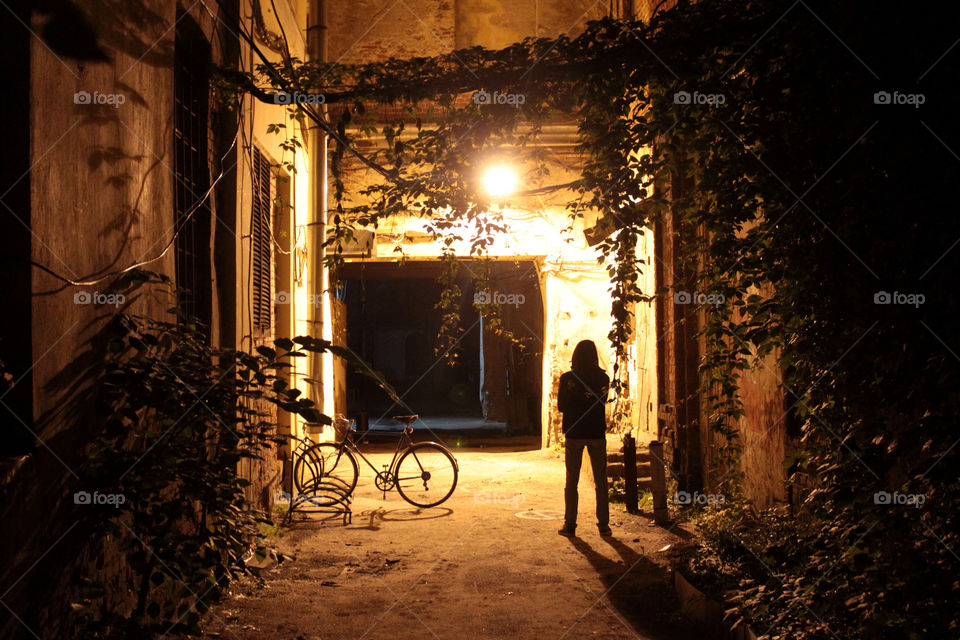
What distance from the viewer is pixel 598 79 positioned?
179 inches

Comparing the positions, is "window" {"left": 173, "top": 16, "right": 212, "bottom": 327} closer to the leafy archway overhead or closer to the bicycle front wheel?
the leafy archway overhead

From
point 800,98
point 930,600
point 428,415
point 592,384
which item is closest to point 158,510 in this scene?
point 930,600

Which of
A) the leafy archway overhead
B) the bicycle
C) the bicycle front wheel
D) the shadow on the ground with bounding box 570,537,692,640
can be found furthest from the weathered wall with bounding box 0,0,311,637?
the bicycle front wheel

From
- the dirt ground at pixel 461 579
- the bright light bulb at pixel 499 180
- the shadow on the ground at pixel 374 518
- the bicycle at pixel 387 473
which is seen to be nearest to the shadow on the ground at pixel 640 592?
the dirt ground at pixel 461 579

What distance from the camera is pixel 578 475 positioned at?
7359mm

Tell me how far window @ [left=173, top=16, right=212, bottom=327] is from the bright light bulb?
2150 mm

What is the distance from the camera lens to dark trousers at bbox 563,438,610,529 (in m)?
7.30

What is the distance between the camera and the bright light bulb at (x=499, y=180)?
5393 millimetres

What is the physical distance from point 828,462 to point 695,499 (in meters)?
5.06

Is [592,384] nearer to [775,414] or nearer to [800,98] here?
[775,414]

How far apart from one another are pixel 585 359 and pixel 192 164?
4.23m

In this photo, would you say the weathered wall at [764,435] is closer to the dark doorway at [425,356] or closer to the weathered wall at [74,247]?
the weathered wall at [74,247]

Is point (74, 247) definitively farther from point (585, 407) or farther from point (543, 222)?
point (543, 222)

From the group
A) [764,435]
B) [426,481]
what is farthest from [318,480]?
[764,435]
